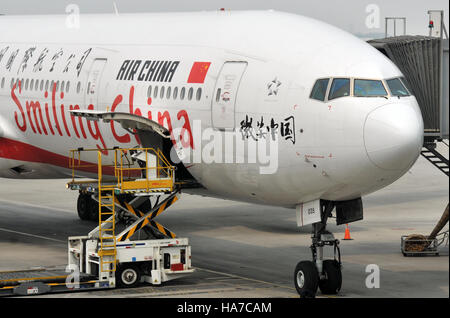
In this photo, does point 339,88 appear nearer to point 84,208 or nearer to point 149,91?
point 149,91

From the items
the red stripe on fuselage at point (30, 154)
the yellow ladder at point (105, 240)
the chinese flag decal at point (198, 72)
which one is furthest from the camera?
the red stripe on fuselage at point (30, 154)

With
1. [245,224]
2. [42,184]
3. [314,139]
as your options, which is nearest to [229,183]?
[314,139]

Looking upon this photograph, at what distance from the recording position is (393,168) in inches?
814

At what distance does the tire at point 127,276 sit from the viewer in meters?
23.7

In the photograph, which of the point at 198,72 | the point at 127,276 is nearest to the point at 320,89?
the point at 198,72

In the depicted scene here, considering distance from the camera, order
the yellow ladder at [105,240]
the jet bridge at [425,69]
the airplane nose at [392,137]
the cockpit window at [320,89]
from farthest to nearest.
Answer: the jet bridge at [425,69] → the yellow ladder at [105,240] → the cockpit window at [320,89] → the airplane nose at [392,137]

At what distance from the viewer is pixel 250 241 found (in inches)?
1236

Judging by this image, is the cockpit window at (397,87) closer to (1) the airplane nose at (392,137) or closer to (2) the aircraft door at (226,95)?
(1) the airplane nose at (392,137)

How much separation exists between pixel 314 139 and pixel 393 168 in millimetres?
1684

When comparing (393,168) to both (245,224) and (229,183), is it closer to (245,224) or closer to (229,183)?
(229,183)

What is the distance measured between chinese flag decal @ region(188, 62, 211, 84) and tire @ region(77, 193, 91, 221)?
12.9m

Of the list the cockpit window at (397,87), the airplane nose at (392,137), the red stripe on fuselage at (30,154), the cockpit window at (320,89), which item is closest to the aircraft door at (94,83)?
the red stripe on fuselage at (30,154)

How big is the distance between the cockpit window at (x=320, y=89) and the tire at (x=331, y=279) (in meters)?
3.85

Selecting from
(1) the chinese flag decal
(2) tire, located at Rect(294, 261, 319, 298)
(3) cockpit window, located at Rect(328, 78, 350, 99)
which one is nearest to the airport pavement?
(2) tire, located at Rect(294, 261, 319, 298)
